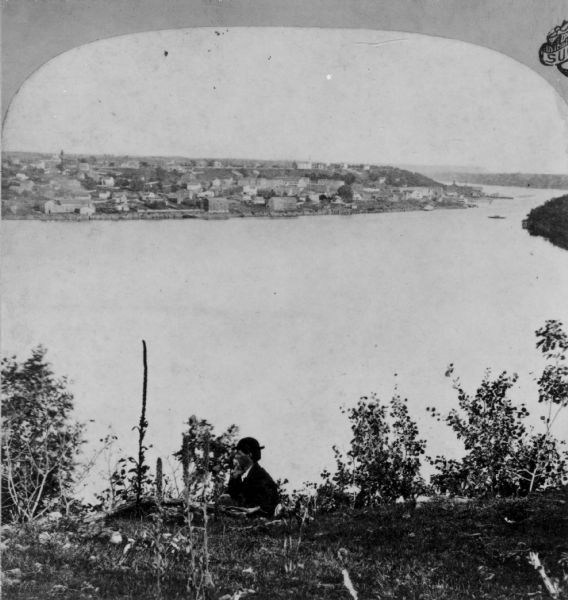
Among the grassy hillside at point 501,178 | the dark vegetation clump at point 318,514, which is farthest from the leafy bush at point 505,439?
the grassy hillside at point 501,178

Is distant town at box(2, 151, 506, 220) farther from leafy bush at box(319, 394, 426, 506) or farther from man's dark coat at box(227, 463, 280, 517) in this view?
man's dark coat at box(227, 463, 280, 517)

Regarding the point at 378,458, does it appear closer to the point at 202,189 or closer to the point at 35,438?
the point at 202,189

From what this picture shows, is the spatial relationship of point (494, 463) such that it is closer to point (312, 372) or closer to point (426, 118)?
point (312, 372)

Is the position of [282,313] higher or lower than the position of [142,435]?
higher

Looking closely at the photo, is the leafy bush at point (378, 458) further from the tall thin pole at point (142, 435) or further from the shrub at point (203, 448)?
the tall thin pole at point (142, 435)

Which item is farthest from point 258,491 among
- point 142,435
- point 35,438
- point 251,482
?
point 35,438

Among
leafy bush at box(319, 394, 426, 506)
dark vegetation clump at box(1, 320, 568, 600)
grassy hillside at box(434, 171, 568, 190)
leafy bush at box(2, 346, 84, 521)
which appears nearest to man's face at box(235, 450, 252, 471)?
dark vegetation clump at box(1, 320, 568, 600)
